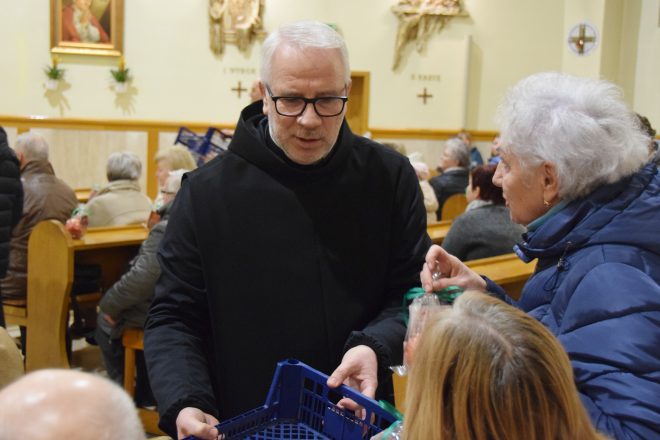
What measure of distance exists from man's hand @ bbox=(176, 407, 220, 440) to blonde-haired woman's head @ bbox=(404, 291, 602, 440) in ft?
1.45

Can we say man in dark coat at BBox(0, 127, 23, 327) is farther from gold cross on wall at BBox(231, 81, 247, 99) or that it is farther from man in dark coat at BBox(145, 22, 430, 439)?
gold cross on wall at BBox(231, 81, 247, 99)

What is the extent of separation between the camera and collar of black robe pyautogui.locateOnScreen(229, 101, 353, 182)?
203 centimetres

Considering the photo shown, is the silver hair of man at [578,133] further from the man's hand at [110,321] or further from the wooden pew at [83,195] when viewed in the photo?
the wooden pew at [83,195]

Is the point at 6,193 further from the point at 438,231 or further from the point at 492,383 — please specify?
the point at 492,383

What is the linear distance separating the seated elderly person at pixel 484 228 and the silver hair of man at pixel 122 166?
2882mm

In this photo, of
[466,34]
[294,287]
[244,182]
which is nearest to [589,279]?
[294,287]

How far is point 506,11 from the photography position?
12617mm

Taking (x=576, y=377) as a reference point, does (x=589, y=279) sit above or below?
above

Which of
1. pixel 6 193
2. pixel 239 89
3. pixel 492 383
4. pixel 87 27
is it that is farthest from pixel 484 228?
pixel 87 27

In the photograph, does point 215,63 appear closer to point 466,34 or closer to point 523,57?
point 466,34

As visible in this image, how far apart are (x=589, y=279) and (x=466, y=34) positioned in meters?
11.7

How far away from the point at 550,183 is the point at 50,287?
4045 millimetres

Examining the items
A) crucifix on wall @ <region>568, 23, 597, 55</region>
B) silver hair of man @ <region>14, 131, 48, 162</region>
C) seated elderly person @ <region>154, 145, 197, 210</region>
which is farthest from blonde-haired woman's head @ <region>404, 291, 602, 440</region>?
crucifix on wall @ <region>568, 23, 597, 55</region>

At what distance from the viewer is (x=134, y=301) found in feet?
14.5
